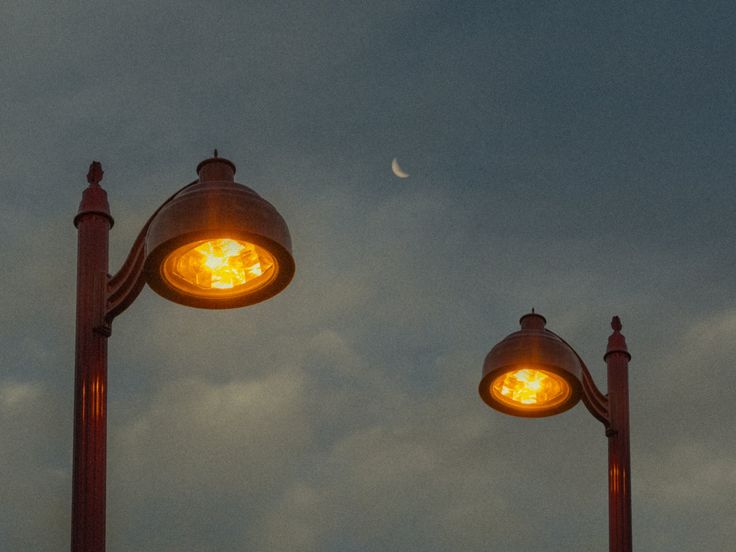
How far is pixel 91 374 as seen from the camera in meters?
11.1

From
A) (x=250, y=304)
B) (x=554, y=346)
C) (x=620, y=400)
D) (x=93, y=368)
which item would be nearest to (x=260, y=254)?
(x=250, y=304)

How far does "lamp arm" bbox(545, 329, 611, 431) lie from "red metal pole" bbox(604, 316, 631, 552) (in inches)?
1.5

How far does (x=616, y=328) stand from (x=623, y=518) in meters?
1.83

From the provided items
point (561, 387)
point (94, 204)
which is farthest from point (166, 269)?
point (561, 387)

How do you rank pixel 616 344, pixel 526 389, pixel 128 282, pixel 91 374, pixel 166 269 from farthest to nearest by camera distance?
pixel 616 344 < pixel 526 389 < pixel 128 282 < pixel 166 269 < pixel 91 374

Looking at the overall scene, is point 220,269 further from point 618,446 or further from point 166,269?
point 618,446

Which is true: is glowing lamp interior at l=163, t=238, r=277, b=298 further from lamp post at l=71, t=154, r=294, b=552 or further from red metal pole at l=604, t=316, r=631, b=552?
red metal pole at l=604, t=316, r=631, b=552

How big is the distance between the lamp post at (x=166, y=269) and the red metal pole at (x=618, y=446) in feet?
11.6

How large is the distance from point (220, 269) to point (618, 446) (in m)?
3.99

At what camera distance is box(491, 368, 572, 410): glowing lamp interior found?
14.1 m

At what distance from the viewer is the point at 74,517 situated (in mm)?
10648

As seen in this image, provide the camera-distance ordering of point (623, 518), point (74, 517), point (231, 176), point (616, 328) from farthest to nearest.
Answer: point (616, 328) < point (623, 518) < point (231, 176) < point (74, 517)

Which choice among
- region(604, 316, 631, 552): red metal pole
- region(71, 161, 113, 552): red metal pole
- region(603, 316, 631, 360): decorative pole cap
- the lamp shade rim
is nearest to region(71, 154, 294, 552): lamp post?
region(71, 161, 113, 552): red metal pole

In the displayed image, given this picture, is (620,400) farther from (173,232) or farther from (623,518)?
(173,232)
